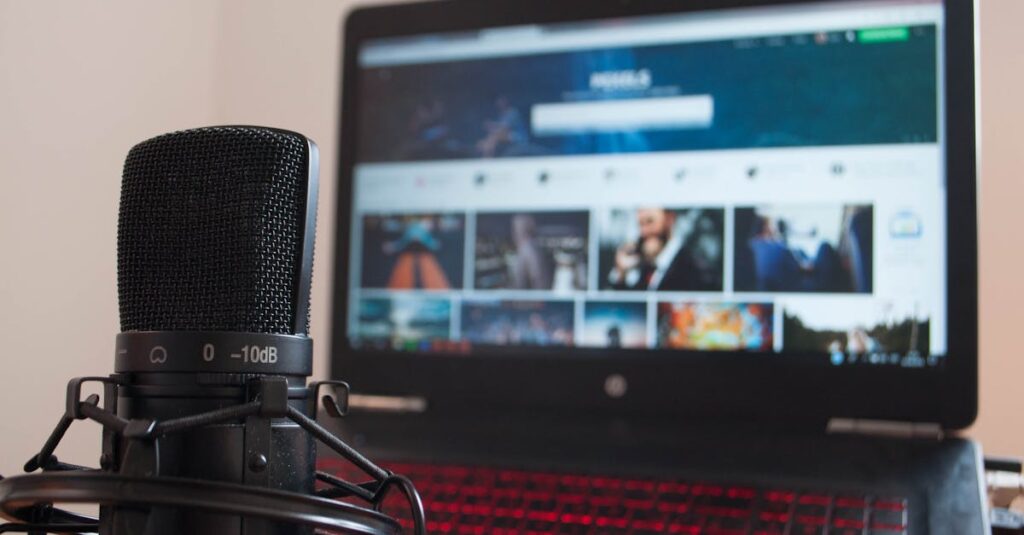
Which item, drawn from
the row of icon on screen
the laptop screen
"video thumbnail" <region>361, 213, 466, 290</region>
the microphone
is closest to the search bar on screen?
the laptop screen

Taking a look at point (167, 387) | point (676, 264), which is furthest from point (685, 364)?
point (167, 387)

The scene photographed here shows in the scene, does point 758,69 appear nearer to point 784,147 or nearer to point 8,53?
point 784,147

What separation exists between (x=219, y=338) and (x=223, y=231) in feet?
0.12

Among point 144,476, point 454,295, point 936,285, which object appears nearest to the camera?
point 144,476

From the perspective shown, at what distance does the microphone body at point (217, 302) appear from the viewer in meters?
0.32

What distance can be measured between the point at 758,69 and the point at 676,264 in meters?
0.18

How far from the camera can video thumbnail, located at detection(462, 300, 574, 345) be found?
85 cm

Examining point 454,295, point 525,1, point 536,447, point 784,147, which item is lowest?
point 536,447

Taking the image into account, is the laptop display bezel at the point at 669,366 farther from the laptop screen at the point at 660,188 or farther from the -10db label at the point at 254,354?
the -10db label at the point at 254,354

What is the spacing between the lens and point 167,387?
33 cm

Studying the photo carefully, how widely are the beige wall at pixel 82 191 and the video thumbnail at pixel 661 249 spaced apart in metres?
0.29

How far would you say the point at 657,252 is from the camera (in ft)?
2.70

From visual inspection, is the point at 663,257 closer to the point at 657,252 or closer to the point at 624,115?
the point at 657,252

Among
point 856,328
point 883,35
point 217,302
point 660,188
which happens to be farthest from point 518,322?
point 217,302
